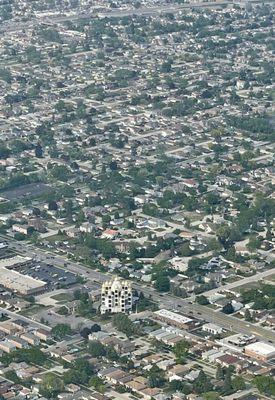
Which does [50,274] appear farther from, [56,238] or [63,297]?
[56,238]

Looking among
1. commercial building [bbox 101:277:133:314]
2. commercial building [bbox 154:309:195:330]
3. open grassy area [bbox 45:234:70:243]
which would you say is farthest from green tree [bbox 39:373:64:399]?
open grassy area [bbox 45:234:70:243]

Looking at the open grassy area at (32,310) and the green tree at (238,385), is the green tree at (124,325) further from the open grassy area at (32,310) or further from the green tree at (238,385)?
the green tree at (238,385)

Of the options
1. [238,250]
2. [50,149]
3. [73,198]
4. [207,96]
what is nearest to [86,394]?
[238,250]

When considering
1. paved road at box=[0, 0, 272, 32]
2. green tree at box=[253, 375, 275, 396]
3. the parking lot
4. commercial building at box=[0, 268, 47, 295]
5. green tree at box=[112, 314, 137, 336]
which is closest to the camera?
green tree at box=[253, 375, 275, 396]

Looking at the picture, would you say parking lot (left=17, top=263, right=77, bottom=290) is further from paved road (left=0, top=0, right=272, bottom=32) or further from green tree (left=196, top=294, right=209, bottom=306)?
paved road (left=0, top=0, right=272, bottom=32)

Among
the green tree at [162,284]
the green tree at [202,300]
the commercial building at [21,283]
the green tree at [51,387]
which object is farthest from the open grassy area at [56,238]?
the green tree at [51,387]
